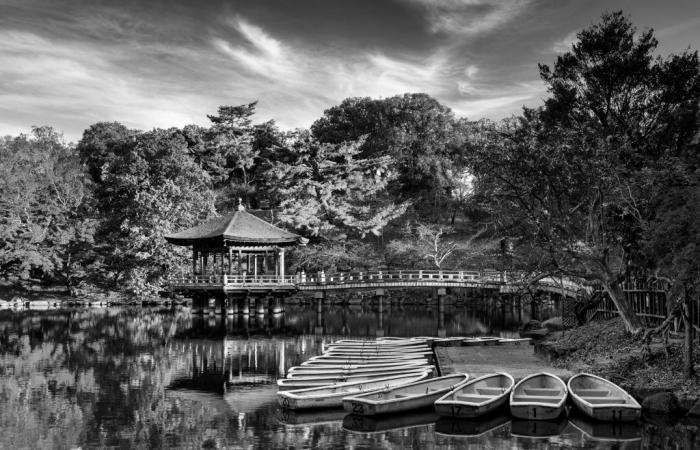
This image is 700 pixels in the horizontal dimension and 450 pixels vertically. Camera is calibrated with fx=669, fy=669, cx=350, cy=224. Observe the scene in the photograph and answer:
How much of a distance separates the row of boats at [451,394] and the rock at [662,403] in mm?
778

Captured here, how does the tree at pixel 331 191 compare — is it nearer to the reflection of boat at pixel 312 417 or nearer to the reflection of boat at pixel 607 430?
the reflection of boat at pixel 312 417

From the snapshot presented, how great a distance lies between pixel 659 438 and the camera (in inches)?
537

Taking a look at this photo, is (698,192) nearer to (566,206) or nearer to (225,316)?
(566,206)

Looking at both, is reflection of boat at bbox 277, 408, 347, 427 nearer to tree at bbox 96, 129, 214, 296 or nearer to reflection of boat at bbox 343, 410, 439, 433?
reflection of boat at bbox 343, 410, 439, 433

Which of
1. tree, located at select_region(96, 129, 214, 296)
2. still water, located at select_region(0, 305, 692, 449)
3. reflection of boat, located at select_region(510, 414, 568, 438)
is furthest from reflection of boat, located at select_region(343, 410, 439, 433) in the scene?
tree, located at select_region(96, 129, 214, 296)

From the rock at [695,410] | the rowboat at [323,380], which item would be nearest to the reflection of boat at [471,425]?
the rowboat at [323,380]

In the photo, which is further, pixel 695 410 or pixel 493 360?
pixel 493 360

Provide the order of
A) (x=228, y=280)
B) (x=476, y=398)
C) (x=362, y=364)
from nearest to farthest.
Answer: (x=476, y=398) → (x=362, y=364) → (x=228, y=280)

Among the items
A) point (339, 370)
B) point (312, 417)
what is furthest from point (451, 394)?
point (339, 370)

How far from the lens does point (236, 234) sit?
43.9m

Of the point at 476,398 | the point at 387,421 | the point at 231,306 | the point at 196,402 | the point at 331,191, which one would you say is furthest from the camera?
the point at 331,191

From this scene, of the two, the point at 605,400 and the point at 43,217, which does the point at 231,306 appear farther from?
the point at 605,400

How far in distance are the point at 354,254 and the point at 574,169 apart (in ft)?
107

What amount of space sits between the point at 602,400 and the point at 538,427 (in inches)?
65.4
